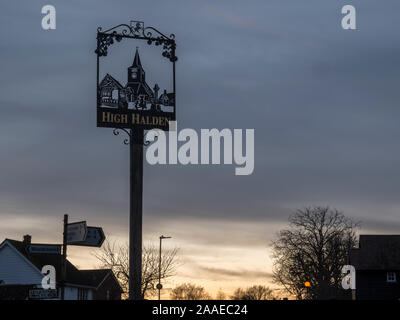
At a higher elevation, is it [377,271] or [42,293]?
[377,271]

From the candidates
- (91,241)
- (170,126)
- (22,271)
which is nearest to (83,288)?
(22,271)

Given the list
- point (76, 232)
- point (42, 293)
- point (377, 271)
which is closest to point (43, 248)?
point (76, 232)

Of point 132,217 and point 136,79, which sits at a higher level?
point 136,79

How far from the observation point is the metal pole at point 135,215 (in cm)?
3516

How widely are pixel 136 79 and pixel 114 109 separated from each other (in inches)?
85.8

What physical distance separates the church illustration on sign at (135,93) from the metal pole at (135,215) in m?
1.61

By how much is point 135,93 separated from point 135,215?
21.3ft

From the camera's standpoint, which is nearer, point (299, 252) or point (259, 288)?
point (299, 252)

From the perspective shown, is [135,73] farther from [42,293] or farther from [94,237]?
[42,293]

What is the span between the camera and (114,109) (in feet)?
121

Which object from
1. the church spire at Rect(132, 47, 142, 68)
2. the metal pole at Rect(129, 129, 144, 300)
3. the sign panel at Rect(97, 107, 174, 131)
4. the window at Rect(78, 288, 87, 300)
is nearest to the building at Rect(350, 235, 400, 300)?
the window at Rect(78, 288, 87, 300)

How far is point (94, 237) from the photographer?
23516 mm

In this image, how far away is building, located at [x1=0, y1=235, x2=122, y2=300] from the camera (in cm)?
5950
